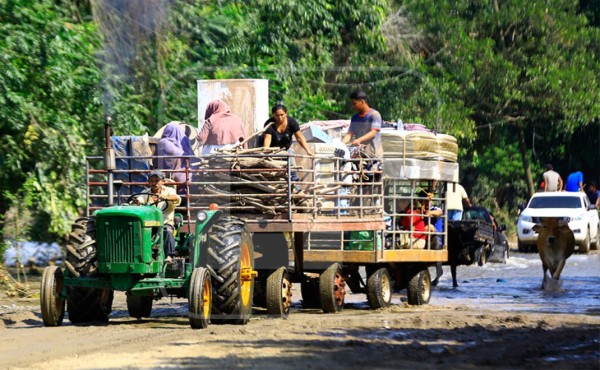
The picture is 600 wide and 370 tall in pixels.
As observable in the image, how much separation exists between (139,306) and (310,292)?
7.90 feet

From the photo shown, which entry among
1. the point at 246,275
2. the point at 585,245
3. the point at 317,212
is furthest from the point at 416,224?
the point at 585,245

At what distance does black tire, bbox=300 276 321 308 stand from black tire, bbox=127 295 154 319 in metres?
2.09

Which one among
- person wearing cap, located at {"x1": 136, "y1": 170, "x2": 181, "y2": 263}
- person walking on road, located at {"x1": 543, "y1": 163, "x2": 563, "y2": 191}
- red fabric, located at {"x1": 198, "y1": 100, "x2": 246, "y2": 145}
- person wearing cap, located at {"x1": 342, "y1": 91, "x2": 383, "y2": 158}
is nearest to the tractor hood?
person wearing cap, located at {"x1": 136, "y1": 170, "x2": 181, "y2": 263}

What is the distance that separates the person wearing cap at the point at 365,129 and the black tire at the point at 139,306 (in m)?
3.40

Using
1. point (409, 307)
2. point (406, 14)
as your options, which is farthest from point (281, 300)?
point (406, 14)

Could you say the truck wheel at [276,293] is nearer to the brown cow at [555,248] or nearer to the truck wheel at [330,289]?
the truck wheel at [330,289]

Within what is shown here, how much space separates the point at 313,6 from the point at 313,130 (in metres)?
13.3

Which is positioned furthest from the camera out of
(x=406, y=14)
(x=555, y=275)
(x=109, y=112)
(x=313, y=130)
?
(x=406, y=14)

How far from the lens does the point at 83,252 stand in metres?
14.4

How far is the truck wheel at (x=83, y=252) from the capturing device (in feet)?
46.8

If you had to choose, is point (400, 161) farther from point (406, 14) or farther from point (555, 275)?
point (406, 14)

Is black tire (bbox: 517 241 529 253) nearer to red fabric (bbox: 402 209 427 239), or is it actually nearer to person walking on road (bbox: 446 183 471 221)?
person walking on road (bbox: 446 183 471 221)

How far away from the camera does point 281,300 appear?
51.0ft

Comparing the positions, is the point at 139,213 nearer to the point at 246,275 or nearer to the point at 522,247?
the point at 246,275
